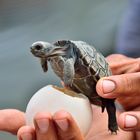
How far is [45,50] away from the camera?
1.81ft

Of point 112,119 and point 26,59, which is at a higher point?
point 112,119

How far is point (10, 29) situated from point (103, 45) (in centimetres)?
44

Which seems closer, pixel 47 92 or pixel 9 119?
pixel 47 92

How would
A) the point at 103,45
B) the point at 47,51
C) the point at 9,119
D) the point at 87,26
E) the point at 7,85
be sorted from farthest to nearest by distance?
the point at 87,26 → the point at 103,45 → the point at 7,85 → the point at 9,119 → the point at 47,51

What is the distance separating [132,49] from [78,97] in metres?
0.69

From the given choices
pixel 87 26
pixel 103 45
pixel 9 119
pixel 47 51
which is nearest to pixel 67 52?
pixel 47 51

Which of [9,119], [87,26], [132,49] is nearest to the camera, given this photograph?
[9,119]

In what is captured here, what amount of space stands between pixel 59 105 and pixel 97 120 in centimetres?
20

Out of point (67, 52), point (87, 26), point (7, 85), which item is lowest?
point (7, 85)

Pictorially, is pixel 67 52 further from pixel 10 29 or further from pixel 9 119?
pixel 10 29

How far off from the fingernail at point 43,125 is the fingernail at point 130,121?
0.12 metres

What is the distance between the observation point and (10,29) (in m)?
1.85

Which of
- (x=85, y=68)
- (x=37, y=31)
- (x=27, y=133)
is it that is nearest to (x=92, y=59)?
(x=85, y=68)

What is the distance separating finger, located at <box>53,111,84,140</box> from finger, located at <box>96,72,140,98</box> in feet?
0.21
